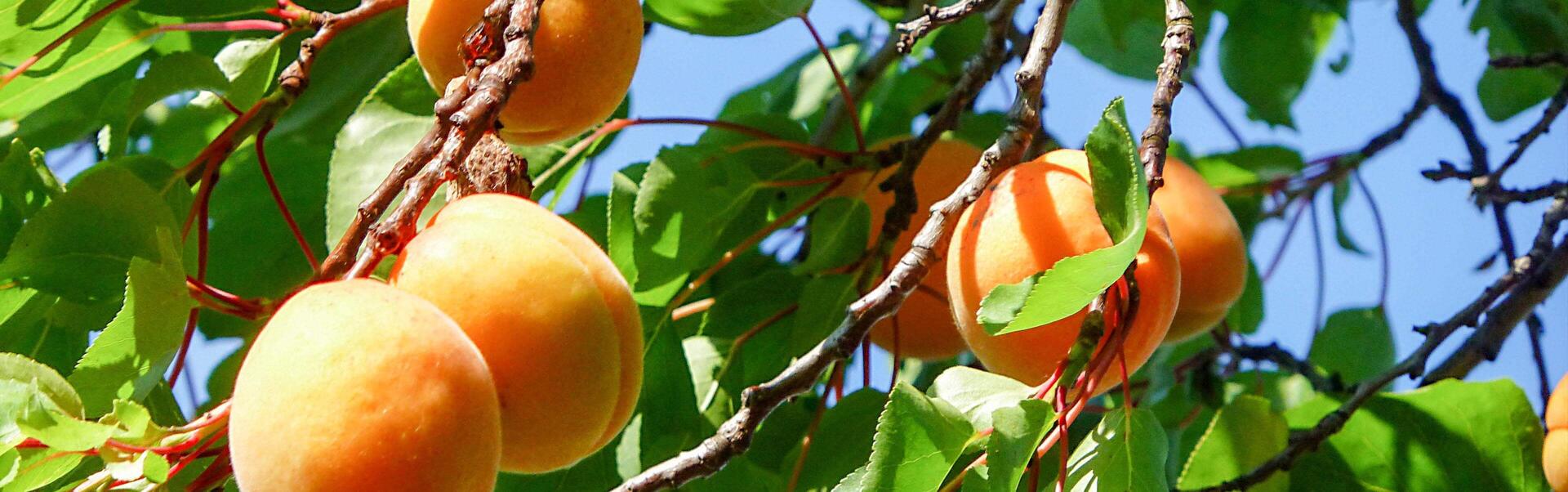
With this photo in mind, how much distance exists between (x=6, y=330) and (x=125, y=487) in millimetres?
357

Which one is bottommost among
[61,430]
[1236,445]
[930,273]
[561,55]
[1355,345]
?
[1355,345]

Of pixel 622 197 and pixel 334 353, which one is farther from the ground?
pixel 334 353

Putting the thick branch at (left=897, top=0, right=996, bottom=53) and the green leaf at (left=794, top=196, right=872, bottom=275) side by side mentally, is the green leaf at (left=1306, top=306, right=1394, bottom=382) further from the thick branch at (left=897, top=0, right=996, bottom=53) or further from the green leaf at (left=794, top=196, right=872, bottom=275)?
the thick branch at (left=897, top=0, right=996, bottom=53)

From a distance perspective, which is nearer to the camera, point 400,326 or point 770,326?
point 400,326

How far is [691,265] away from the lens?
100 centimetres

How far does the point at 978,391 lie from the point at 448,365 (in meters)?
0.31

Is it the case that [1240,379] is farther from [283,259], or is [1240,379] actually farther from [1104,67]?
[283,259]

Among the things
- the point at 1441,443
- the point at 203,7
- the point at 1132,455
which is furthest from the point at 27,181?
the point at 1441,443

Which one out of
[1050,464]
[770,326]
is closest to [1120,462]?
[1050,464]

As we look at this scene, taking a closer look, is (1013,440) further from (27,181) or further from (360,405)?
(27,181)

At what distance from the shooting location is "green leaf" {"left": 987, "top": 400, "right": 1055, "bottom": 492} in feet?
1.98

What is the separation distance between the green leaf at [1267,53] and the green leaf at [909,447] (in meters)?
1.02

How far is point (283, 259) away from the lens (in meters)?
1.21

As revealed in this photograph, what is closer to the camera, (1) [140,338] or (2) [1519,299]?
(1) [140,338]
